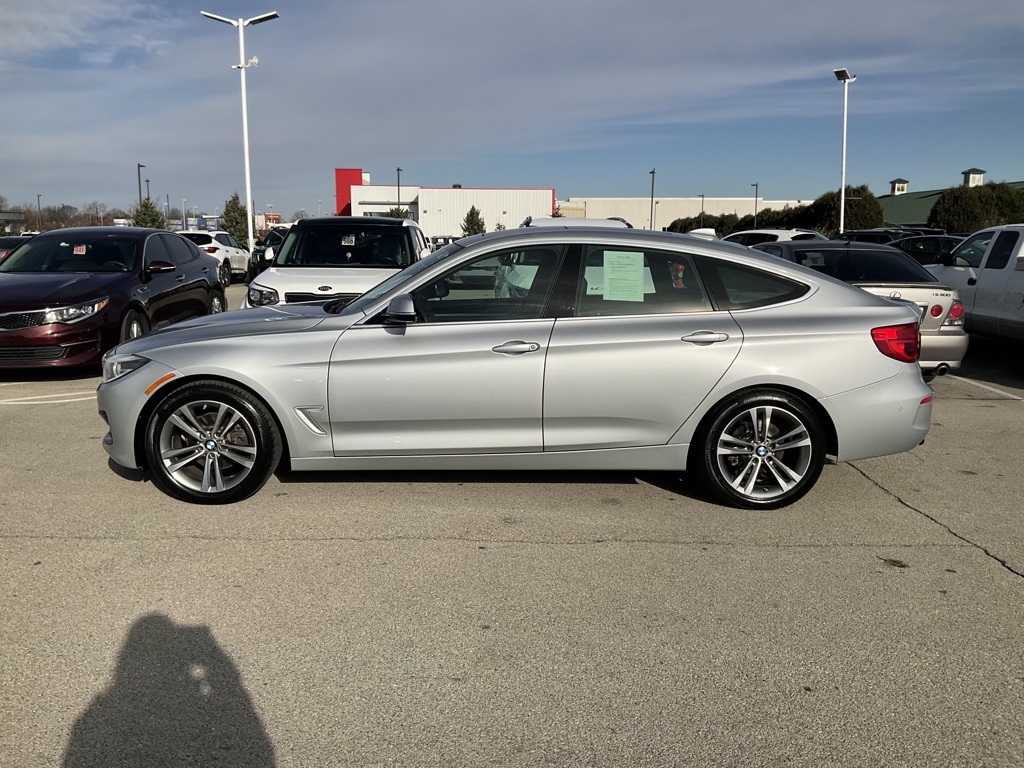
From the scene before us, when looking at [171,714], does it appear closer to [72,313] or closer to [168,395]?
[168,395]

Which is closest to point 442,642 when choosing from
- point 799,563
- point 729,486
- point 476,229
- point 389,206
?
point 799,563

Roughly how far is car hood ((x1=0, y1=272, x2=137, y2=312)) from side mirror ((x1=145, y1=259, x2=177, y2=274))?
213mm

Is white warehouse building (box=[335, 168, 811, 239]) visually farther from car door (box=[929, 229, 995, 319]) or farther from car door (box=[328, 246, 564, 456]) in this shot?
car door (box=[328, 246, 564, 456])

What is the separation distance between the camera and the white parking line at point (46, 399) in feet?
27.3

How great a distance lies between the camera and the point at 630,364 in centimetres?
506

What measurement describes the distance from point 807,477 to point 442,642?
268 centimetres

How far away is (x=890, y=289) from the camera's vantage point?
29.0 feet

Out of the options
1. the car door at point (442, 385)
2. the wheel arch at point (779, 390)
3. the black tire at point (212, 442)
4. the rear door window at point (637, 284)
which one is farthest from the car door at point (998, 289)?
the black tire at point (212, 442)

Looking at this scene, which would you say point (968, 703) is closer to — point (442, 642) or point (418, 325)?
point (442, 642)

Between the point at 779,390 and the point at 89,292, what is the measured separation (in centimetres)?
762

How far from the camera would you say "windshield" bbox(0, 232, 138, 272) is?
409 inches

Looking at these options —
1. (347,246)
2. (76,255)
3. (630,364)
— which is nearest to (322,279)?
(347,246)

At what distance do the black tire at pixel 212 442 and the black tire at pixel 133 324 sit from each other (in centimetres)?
499

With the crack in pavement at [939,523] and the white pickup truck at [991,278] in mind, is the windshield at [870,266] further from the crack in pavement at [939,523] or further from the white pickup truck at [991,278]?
the crack in pavement at [939,523]
